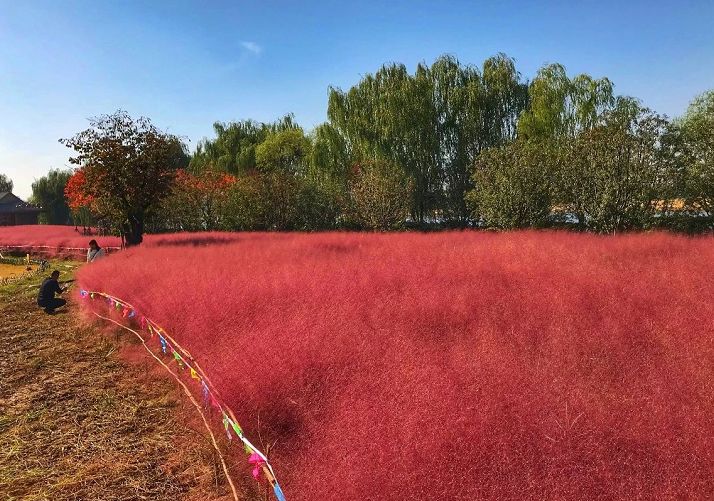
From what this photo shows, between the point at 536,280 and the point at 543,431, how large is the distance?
3968 millimetres

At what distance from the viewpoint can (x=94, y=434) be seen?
4430 mm

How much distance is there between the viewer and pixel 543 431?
3.02m

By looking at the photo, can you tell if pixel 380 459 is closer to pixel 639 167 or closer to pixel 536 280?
pixel 536 280

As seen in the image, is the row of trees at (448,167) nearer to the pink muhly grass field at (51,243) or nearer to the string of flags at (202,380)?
the pink muhly grass field at (51,243)

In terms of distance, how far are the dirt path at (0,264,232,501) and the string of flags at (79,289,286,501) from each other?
32 cm

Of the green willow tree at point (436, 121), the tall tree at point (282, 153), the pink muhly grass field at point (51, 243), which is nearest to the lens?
the pink muhly grass field at point (51, 243)

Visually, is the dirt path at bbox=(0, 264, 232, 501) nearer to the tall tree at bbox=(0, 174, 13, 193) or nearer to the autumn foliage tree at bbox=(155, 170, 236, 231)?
the autumn foliage tree at bbox=(155, 170, 236, 231)

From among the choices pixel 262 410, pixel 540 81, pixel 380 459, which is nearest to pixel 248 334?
pixel 262 410

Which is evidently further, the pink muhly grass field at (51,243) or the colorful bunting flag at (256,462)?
the pink muhly grass field at (51,243)

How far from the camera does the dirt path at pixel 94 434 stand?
11.7ft

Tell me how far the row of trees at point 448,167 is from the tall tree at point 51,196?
36.3 m

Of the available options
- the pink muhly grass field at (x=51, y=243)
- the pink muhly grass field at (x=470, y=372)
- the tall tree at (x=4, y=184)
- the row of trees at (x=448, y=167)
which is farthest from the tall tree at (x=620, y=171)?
the tall tree at (x=4, y=184)

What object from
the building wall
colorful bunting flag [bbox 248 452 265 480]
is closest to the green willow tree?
colorful bunting flag [bbox 248 452 265 480]

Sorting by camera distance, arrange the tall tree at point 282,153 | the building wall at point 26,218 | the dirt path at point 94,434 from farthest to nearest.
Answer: the building wall at point 26,218 < the tall tree at point 282,153 < the dirt path at point 94,434
